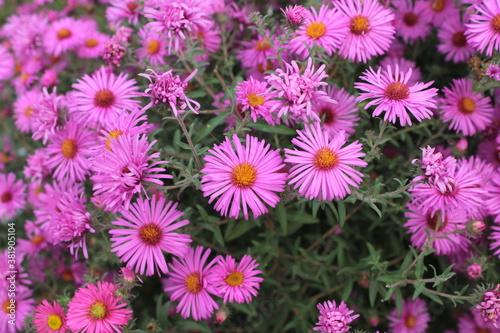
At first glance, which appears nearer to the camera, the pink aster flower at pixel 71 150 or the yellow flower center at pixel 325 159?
the yellow flower center at pixel 325 159

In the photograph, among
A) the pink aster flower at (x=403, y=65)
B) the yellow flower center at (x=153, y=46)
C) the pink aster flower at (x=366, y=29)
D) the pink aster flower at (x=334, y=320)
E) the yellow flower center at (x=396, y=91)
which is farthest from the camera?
the yellow flower center at (x=153, y=46)

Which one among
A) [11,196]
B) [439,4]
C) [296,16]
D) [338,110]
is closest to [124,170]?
[296,16]

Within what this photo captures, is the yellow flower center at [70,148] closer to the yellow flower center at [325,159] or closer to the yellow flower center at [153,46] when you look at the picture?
the yellow flower center at [153,46]

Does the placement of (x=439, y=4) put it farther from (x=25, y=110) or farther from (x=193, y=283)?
(x=25, y=110)

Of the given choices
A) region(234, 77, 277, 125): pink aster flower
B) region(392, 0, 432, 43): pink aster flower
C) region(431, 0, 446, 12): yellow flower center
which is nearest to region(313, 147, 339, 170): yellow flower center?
region(234, 77, 277, 125): pink aster flower

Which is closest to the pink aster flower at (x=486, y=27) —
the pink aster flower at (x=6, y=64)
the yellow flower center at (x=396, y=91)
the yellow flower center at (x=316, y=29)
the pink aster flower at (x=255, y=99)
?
the yellow flower center at (x=396, y=91)
